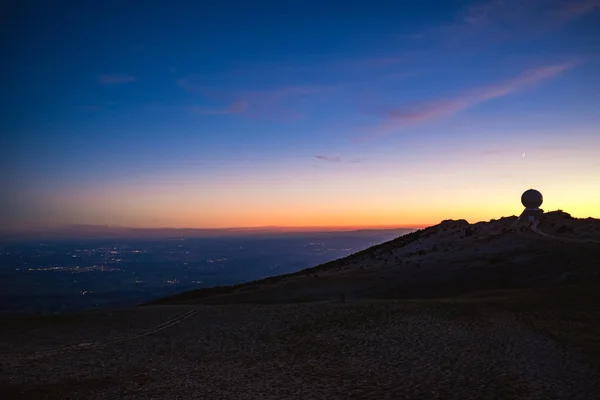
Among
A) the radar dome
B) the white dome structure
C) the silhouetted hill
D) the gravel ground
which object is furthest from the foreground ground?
the radar dome

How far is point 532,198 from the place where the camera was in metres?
58.7

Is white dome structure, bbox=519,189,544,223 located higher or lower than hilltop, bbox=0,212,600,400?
higher

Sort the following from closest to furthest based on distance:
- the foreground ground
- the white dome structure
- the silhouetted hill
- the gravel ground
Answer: the gravel ground, the foreground ground, the silhouetted hill, the white dome structure

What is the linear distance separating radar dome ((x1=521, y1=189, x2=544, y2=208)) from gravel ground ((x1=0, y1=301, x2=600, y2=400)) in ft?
138

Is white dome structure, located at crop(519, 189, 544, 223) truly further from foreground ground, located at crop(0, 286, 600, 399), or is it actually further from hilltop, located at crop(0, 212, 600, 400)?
foreground ground, located at crop(0, 286, 600, 399)

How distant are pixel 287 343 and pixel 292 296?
13940mm

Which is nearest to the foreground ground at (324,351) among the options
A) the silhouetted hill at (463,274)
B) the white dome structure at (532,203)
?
the silhouetted hill at (463,274)

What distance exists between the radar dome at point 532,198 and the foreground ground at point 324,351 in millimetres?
36957

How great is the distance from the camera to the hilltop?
1385cm

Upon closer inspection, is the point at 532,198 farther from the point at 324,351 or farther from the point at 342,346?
the point at 324,351

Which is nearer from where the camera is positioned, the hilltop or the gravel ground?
the gravel ground

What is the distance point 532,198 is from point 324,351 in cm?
5088

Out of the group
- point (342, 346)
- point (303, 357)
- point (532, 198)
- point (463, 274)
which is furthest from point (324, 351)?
point (532, 198)

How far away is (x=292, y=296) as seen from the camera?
110 feet
